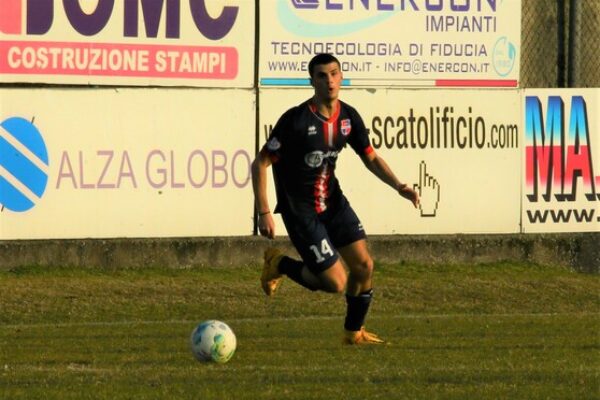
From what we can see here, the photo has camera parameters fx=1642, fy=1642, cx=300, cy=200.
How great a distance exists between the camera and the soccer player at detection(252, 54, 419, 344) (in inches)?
487

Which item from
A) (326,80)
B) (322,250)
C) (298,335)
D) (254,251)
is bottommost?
(298,335)

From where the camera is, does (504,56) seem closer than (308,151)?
No

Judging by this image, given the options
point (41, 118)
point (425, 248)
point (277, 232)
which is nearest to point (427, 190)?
point (425, 248)

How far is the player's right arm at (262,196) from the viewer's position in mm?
11844

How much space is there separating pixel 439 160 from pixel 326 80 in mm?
7120

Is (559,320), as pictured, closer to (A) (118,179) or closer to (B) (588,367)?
(B) (588,367)

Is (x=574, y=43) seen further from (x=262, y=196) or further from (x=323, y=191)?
(x=262, y=196)

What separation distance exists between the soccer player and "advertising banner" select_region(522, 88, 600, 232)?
278 inches

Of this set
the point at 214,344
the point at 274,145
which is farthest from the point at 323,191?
the point at 214,344

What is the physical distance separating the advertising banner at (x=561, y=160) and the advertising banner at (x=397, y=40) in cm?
55

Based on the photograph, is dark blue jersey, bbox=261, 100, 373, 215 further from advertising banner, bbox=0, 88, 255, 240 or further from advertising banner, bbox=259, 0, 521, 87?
advertising banner, bbox=259, 0, 521, 87

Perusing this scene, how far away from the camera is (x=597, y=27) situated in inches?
807

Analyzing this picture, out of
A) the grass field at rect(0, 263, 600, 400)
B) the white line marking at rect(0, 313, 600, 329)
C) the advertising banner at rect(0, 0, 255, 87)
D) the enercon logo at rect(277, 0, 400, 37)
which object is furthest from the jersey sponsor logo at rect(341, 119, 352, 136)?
the enercon logo at rect(277, 0, 400, 37)

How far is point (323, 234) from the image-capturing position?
41.0 ft
